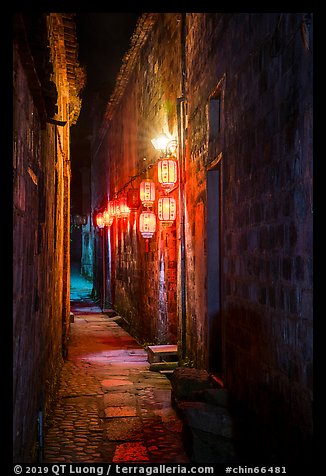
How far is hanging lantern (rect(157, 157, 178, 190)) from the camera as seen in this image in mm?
12086

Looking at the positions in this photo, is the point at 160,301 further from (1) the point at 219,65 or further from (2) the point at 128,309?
(1) the point at 219,65

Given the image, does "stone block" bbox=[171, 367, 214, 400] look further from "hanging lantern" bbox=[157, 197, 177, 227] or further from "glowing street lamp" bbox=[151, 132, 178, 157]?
"glowing street lamp" bbox=[151, 132, 178, 157]

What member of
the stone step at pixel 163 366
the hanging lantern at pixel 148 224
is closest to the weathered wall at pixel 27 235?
the stone step at pixel 163 366

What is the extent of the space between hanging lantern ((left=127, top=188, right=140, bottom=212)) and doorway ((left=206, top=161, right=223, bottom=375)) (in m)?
7.64

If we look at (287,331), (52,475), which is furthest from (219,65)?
(52,475)

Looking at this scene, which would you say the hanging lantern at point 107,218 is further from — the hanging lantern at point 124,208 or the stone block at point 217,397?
the stone block at point 217,397

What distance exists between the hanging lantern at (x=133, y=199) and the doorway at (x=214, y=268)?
7636 millimetres

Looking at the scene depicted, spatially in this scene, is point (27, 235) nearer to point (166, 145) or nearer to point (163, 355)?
point (163, 355)

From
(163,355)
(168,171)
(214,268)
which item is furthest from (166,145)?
(163,355)

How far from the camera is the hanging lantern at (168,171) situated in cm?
1209

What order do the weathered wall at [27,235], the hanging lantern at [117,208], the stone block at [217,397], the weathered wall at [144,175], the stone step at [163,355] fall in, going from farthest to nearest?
1. the hanging lantern at [117,208]
2. the weathered wall at [144,175]
3. the stone step at [163,355]
4. the stone block at [217,397]
5. the weathered wall at [27,235]

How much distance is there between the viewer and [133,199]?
1753 cm

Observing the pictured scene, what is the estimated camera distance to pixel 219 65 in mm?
8656

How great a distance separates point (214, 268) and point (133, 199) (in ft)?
27.6
